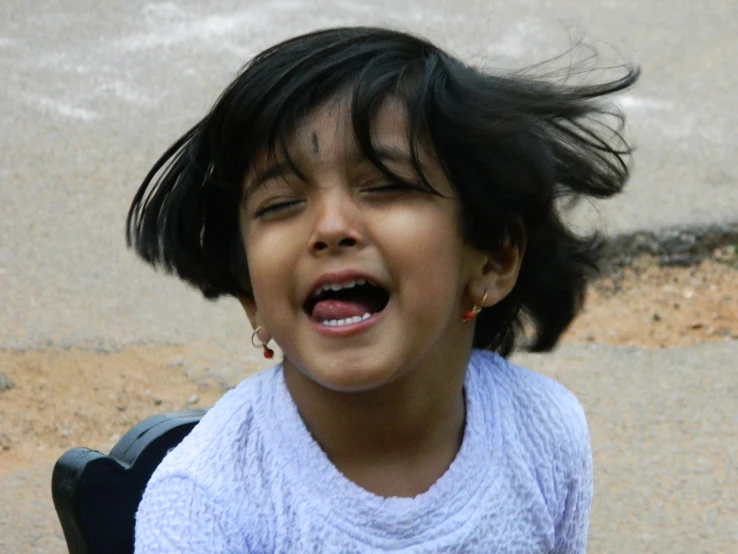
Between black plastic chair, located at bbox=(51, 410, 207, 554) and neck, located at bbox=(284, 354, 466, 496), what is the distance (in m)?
0.32

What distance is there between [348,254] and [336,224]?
4cm

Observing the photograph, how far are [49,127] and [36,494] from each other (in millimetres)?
2264

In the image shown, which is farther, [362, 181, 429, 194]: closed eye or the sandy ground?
the sandy ground

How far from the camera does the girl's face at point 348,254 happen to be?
174cm

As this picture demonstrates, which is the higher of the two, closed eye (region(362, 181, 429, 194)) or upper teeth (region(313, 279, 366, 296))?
closed eye (region(362, 181, 429, 194))

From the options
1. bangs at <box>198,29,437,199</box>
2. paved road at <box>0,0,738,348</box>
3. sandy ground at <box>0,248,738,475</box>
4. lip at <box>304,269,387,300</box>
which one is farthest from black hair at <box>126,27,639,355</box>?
paved road at <box>0,0,738,348</box>

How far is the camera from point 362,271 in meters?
1.74

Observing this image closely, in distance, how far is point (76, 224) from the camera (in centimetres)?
443

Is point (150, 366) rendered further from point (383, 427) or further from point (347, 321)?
point (347, 321)

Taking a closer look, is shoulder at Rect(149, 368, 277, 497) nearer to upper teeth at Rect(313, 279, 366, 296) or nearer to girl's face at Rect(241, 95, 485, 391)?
girl's face at Rect(241, 95, 485, 391)

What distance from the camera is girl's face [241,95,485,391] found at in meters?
1.74

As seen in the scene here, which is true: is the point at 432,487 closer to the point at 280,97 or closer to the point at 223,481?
the point at 223,481

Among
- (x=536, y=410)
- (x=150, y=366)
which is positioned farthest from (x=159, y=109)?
(x=536, y=410)

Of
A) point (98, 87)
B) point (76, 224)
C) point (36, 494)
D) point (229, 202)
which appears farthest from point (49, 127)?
point (229, 202)
